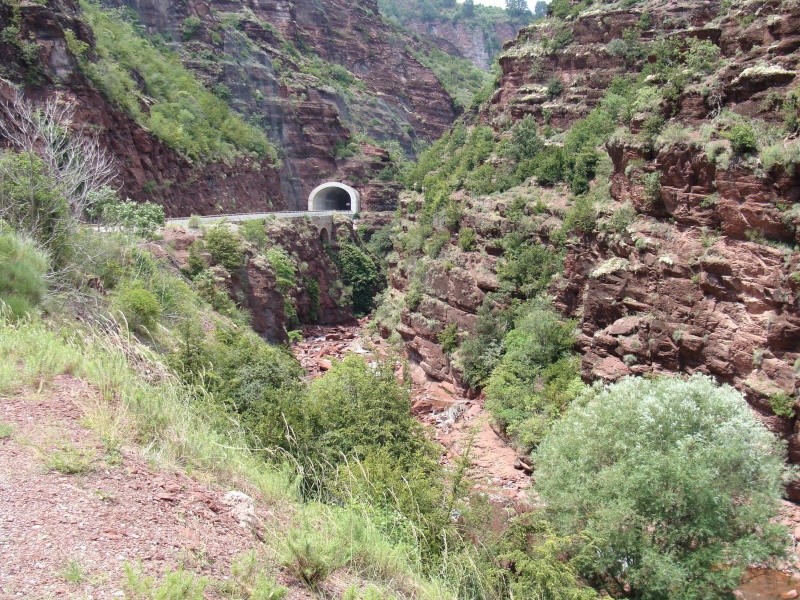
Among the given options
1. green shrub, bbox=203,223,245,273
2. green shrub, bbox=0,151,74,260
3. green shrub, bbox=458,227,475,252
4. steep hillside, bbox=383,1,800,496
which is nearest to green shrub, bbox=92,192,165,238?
green shrub, bbox=203,223,245,273

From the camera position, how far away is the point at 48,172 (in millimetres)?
13922

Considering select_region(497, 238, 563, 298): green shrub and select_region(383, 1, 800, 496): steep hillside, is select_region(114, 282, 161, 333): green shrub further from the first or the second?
select_region(497, 238, 563, 298): green shrub

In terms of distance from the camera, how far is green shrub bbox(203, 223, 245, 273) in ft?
86.7

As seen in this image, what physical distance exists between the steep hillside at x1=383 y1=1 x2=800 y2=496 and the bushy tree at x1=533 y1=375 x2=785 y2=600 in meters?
4.06

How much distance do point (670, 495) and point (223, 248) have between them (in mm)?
20858

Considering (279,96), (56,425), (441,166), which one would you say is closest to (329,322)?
(441,166)

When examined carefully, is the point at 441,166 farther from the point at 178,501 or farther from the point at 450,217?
the point at 178,501

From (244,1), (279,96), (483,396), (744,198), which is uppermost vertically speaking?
(244,1)

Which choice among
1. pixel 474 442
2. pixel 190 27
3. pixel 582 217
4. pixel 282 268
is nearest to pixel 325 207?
pixel 190 27

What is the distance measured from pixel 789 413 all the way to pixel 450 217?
1723 centimetres

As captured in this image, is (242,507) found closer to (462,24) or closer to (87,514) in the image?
(87,514)

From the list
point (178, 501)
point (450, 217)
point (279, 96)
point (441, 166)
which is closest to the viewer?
point (178, 501)

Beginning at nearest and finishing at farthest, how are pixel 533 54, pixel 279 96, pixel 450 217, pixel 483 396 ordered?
Answer: pixel 483 396, pixel 450 217, pixel 533 54, pixel 279 96

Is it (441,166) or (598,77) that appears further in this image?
(441,166)
